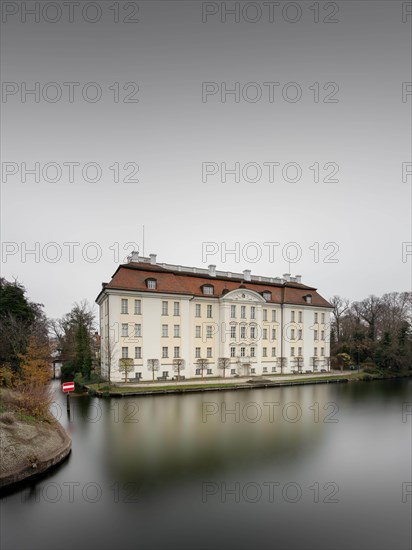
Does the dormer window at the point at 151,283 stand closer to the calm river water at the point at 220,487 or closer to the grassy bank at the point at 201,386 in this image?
the grassy bank at the point at 201,386

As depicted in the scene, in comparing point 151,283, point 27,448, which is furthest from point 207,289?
point 27,448

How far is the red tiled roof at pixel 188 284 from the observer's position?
3173 centimetres

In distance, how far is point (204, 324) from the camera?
1404 inches

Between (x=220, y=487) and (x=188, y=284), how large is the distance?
2628 centimetres

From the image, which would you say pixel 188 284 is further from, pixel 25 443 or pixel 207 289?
pixel 25 443

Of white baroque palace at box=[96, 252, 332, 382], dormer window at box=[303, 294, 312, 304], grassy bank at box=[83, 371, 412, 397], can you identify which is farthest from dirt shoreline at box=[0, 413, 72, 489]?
dormer window at box=[303, 294, 312, 304]

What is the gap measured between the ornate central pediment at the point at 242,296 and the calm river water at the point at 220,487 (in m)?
18.4

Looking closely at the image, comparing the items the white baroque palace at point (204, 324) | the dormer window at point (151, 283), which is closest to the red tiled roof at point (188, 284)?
the white baroque palace at point (204, 324)

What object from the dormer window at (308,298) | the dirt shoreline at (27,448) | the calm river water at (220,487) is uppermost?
the dormer window at (308,298)

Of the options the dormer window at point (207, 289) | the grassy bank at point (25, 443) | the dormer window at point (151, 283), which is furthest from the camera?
the dormer window at point (207, 289)

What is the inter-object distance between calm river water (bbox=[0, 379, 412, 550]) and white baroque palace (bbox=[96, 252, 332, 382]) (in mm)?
12980

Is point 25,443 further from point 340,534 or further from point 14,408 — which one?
point 340,534

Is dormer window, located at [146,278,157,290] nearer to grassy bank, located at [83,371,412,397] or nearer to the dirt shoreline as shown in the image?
grassy bank, located at [83,371,412,397]

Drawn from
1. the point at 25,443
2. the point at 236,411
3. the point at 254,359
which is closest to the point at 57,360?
the point at 254,359
